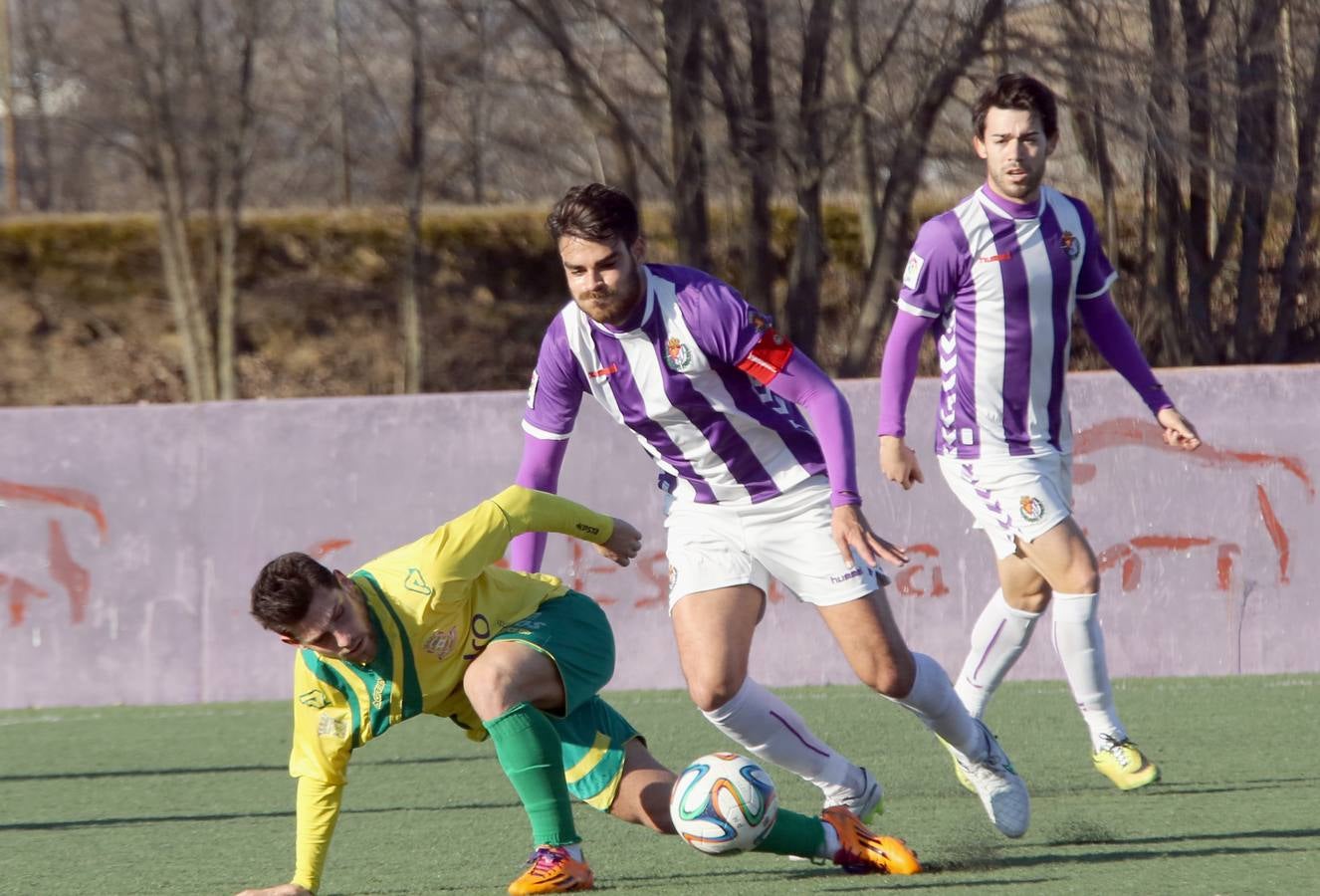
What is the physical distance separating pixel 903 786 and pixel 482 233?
16.0 metres

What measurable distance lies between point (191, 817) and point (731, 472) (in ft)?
7.38

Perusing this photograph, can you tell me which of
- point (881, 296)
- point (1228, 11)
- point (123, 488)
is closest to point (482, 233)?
point (881, 296)

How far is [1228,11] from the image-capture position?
38.3 ft

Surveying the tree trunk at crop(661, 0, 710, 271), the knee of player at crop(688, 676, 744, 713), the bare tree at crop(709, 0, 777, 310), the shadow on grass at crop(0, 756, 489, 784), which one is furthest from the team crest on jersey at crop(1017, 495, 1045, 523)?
the bare tree at crop(709, 0, 777, 310)

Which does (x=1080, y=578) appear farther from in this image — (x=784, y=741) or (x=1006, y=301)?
(x=784, y=741)

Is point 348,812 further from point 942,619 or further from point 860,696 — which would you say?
point 942,619

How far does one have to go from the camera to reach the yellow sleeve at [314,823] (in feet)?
12.2

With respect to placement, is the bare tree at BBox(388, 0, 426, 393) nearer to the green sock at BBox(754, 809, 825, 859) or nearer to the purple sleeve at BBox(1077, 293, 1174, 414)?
the purple sleeve at BBox(1077, 293, 1174, 414)

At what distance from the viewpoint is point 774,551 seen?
4219 millimetres

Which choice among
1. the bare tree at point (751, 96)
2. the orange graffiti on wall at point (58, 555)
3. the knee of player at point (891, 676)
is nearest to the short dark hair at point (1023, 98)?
the knee of player at point (891, 676)

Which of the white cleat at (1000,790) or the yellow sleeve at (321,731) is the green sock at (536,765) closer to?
the yellow sleeve at (321,731)

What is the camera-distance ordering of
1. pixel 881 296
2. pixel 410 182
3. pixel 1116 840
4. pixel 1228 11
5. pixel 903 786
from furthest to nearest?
pixel 410 182 → pixel 881 296 → pixel 1228 11 → pixel 903 786 → pixel 1116 840

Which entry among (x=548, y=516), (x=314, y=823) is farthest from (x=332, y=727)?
(x=548, y=516)

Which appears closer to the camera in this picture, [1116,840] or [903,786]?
[1116,840]
